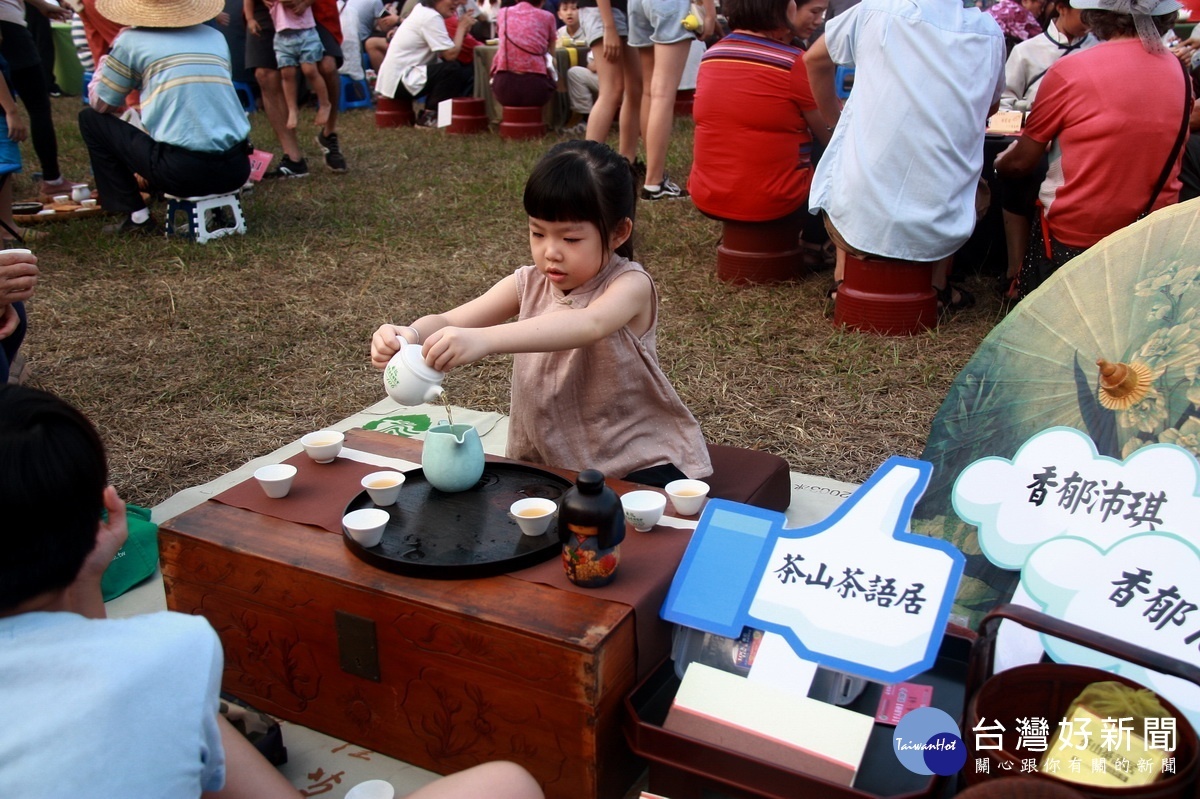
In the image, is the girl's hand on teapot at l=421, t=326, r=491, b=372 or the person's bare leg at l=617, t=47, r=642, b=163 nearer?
the girl's hand on teapot at l=421, t=326, r=491, b=372

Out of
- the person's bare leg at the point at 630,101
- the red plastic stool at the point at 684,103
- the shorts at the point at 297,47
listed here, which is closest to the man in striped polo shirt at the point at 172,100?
the shorts at the point at 297,47

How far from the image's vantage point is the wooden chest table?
1591mm

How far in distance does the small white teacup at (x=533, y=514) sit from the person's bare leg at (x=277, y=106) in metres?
5.73

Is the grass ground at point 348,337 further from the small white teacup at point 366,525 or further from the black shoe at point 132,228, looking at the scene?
the small white teacup at point 366,525

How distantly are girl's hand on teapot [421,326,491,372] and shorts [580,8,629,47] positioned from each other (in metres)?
4.55

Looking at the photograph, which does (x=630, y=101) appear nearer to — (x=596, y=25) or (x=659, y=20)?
(x=659, y=20)

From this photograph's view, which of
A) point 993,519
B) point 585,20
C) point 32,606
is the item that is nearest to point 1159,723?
point 993,519

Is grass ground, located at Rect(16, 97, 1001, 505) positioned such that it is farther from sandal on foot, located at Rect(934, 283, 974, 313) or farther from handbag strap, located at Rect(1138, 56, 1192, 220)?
handbag strap, located at Rect(1138, 56, 1192, 220)

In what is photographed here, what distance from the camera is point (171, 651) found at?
3.65 ft

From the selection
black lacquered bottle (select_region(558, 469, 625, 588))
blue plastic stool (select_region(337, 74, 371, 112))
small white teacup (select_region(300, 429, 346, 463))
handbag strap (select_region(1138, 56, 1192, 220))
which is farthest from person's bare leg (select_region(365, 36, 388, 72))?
black lacquered bottle (select_region(558, 469, 625, 588))

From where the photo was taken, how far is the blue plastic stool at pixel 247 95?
9.92 metres

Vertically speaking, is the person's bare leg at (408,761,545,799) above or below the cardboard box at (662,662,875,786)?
above

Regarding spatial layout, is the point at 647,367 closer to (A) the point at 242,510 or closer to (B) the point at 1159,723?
(A) the point at 242,510

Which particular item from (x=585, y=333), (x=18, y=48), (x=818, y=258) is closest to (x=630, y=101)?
(x=818, y=258)
